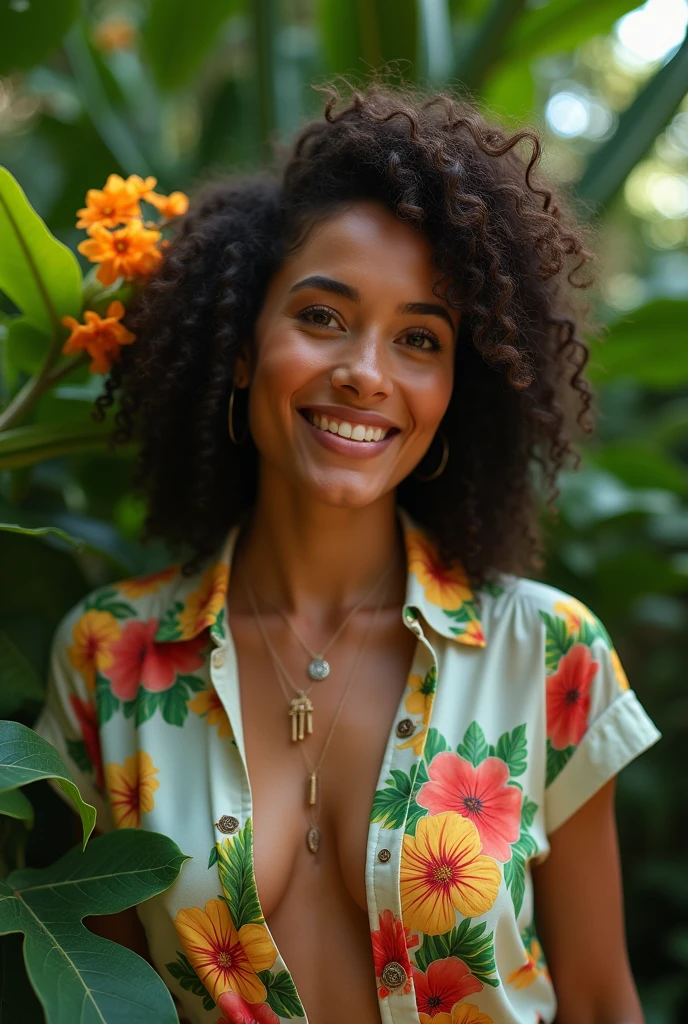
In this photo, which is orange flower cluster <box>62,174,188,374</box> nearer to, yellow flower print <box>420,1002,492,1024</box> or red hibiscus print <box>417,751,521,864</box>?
red hibiscus print <box>417,751,521,864</box>

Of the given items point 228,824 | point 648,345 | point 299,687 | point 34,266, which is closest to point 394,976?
point 228,824

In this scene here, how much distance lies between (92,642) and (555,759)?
2.15 ft

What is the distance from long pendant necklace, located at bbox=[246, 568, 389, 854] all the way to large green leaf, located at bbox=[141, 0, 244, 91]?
164 cm

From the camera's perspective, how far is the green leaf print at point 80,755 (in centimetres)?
133

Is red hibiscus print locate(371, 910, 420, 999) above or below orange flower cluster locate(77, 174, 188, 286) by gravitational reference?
below

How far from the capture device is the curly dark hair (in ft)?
4.09

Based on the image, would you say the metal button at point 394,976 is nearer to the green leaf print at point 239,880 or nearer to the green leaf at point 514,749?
the green leaf print at point 239,880

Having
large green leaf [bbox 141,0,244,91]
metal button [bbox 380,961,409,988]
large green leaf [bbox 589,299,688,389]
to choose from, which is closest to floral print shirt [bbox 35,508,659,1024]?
metal button [bbox 380,961,409,988]

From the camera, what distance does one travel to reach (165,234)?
1773 millimetres

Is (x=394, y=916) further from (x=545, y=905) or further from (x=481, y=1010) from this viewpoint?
(x=545, y=905)

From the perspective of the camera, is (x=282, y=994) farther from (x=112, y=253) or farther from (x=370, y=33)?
(x=370, y=33)

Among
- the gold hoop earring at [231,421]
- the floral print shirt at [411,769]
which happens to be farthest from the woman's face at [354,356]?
the floral print shirt at [411,769]

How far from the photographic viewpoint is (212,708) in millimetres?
1292

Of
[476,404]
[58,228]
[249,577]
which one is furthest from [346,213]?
[58,228]
